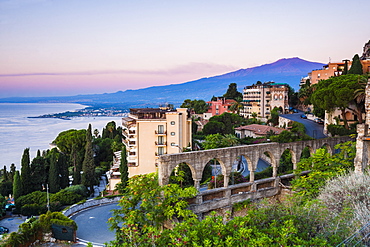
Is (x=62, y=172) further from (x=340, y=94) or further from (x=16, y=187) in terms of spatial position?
(x=340, y=94)

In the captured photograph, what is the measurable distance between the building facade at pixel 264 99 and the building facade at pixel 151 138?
36.0 m

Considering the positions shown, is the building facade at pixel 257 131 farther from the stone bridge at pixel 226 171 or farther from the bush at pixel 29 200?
the bush at pixel 29 200

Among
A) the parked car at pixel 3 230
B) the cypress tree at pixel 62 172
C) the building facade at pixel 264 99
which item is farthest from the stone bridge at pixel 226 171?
the building facade at pixel 264 99

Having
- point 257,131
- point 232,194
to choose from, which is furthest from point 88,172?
point 257,131

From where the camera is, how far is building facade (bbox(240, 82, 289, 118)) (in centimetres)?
6856

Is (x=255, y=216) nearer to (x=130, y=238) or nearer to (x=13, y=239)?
(x=130, y=238)

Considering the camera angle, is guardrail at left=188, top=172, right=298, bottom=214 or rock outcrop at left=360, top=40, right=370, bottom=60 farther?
rock outcrop at left=360, top=40, right=370, bottom=60

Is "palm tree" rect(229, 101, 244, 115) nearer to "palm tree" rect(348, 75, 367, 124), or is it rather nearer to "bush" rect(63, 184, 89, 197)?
"palm tree" rect(348, 75, 367, 124)

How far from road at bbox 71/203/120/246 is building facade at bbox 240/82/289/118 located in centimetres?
4974

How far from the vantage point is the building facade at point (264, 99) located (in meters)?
68.6

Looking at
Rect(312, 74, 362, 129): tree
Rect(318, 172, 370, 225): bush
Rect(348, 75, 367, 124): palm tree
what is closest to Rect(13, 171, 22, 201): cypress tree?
Rect(318, 172, 370, 225): bush

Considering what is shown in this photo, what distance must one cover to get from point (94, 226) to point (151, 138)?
15792mm

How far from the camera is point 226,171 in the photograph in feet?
54.4

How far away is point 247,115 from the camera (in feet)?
247
